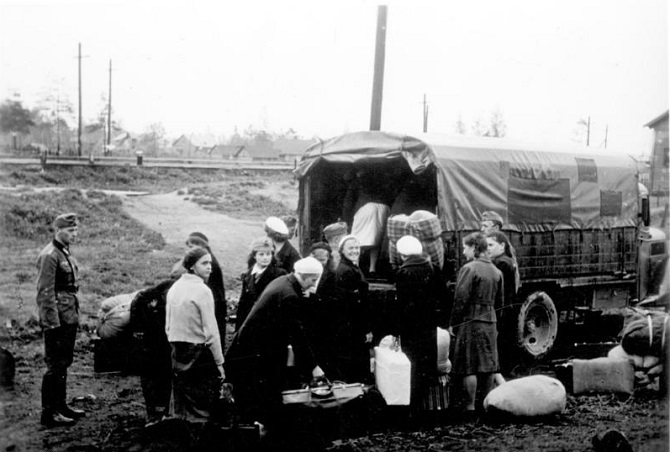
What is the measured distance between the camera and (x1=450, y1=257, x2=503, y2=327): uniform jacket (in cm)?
710

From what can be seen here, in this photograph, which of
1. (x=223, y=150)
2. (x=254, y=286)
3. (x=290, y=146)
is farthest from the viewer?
(x=223, y=150)

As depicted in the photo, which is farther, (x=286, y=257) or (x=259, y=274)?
(x=286, y=257)

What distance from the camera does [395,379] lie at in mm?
6438

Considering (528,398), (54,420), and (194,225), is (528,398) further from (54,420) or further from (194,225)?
(194,225)

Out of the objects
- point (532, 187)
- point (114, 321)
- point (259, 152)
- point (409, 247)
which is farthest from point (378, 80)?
point (259, 152)

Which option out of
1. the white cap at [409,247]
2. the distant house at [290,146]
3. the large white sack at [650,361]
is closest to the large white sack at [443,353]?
the white cap at [409,247]

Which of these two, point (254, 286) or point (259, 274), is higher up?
point (259, 274)

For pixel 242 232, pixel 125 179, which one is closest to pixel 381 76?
pixel 242 232

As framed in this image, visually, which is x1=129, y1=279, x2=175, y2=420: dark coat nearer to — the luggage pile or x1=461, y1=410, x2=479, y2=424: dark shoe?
x1=461, y1=410, x2=479, y2=424: dark shoe

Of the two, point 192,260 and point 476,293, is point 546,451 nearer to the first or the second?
point 476,293

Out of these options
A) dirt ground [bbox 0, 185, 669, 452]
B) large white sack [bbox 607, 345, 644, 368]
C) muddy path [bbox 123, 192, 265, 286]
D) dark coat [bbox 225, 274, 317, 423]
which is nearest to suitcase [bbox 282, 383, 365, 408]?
dark coat [bbox 225, 274, 317, 423]

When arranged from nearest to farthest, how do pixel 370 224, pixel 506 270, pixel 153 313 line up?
pixel 153 313, pixel 506 270, pixel 370 224

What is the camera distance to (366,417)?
5789mm

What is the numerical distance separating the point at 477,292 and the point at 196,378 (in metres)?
2.91
